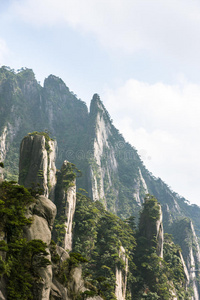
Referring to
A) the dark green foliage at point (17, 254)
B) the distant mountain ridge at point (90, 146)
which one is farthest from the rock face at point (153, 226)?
the dark green foliage at point (17, 254)

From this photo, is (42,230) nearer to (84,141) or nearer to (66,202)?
(66,202)

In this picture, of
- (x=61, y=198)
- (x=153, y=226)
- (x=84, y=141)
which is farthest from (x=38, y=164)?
(x=84, y=141)

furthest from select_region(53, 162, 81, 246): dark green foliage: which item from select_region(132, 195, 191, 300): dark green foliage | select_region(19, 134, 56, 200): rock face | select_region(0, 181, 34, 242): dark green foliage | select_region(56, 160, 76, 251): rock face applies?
select_region(132, 195, 191, 300): dark green foliage

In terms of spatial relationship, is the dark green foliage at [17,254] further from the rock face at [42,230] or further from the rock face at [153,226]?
the rock face at [153,226]

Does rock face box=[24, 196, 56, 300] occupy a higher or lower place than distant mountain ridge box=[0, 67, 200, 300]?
lower

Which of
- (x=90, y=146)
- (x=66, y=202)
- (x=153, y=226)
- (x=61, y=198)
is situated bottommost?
(x=153, y=226)

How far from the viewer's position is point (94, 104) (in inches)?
5453

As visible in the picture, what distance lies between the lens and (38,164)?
42562 millimetres

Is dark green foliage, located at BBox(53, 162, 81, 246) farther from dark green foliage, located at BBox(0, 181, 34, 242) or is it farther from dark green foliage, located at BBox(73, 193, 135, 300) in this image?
dark green foliage, located at BBox(0, 181, 34, 242)

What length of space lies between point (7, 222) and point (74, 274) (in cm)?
850

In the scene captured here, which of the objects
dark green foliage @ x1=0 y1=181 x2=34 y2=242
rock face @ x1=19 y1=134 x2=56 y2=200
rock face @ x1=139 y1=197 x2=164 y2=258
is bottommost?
dark green foliage @ x1=0 y1=181 x2=34 y2=242

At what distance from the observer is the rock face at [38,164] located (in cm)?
4184

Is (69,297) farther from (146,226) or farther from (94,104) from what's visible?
(94,104)

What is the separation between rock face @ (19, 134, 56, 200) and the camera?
41.8 meters
